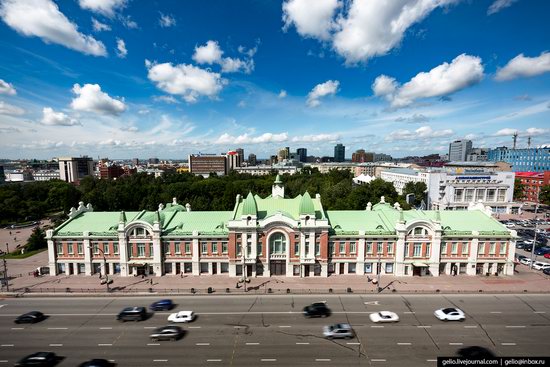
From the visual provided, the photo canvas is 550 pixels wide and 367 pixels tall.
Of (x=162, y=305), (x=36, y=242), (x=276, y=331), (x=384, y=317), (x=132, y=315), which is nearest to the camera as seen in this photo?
(x=276, y=331)

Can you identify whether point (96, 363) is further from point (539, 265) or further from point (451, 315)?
point (539, 265)

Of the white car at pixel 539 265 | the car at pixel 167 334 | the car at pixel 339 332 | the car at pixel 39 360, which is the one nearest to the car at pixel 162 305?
the car at pixel 167 334

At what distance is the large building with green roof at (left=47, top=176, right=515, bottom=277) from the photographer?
5425cm

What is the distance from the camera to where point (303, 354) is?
33.1 meters

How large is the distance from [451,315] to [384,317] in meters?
9.52

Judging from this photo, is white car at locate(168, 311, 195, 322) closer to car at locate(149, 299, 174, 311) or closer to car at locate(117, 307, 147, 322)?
car at locate(149, 299, 174, 311)

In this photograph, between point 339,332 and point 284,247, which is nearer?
point 339,332

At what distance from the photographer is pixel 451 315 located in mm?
39875

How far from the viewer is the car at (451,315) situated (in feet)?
130

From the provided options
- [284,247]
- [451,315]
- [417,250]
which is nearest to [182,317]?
[284,247]

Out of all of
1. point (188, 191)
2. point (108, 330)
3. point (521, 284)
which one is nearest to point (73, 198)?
point (188, 191)

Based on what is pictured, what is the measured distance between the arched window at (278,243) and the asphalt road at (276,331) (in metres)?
9.85

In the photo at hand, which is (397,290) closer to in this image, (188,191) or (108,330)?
(108,330)

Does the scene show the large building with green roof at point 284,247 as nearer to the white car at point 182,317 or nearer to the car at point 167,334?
the white car at point 182,317
